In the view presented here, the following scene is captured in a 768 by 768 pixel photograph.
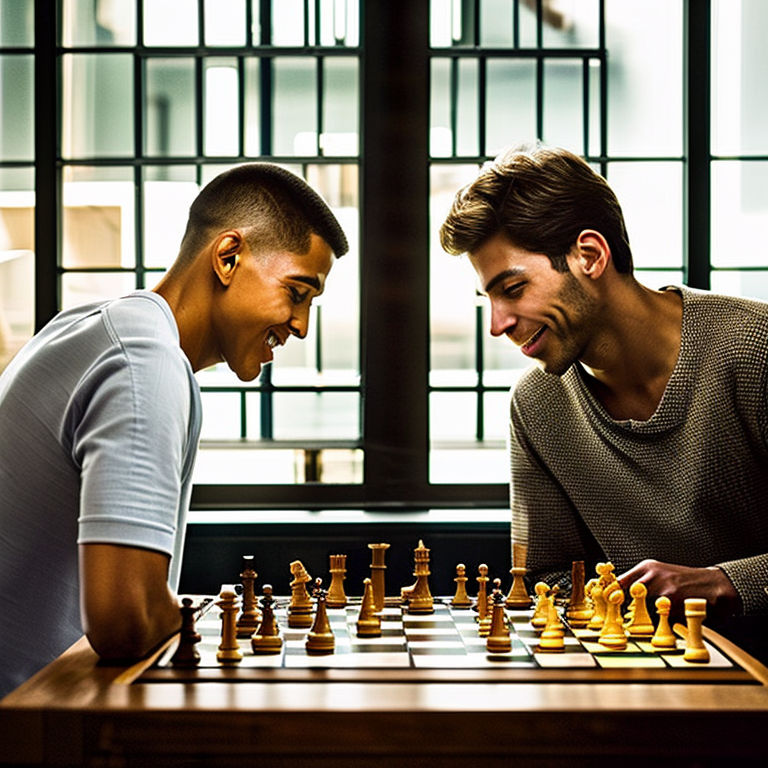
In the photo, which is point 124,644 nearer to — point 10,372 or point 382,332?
point 10,372

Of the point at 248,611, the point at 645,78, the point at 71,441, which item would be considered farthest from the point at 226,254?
the point at 645,78

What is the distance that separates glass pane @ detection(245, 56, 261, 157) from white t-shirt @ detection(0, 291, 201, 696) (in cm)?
200

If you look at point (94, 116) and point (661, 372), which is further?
point (94, 116)

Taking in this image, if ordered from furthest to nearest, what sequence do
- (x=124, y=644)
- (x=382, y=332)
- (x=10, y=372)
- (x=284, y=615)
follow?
(x=382, y=332) → (x=284, y=615) → (x=10, y=372) → (x=124, y=644)

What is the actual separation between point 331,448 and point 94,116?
142 cm

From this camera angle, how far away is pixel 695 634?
5.65 ft

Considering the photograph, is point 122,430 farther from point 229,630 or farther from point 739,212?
point 739,212

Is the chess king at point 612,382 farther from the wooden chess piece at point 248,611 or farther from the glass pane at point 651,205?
the glass pane at point 651,205

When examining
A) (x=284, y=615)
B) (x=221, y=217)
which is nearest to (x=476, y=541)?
(x=284, y=615)

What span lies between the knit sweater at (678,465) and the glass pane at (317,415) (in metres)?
1.20

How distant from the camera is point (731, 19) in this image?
12.3ft

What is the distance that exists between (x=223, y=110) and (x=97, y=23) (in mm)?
533

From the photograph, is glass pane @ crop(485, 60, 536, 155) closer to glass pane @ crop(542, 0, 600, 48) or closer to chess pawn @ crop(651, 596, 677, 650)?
glass pane @ crop(542, 0, 600, 48)
